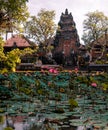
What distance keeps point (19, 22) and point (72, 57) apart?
29762 mm

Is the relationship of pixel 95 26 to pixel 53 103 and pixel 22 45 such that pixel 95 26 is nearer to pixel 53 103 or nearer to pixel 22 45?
pixel 22 45

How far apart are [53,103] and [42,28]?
43.9 m

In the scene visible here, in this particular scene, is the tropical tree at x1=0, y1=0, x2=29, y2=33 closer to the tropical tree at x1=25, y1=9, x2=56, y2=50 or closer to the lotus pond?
the lotus pond

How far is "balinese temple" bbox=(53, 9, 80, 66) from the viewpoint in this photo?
57656 millimetres

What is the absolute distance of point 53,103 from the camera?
1330 centimetres

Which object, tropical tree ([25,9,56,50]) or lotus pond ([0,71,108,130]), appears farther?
tropical tree ([25,9,56,50])

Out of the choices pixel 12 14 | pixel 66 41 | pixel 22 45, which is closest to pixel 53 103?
pixel 12 14

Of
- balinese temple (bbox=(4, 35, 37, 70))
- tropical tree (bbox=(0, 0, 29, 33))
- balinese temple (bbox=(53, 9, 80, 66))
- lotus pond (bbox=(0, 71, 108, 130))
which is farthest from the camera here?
balinese temple (bbox=(53, 9, 80, 66))

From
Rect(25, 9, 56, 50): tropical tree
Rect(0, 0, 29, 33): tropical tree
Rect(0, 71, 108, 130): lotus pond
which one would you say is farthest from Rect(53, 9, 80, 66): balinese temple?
Rect(0, 71, 108, 130): lotus pond

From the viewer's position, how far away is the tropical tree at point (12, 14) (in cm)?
2680

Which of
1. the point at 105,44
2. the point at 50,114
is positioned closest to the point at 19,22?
the point at 50,114

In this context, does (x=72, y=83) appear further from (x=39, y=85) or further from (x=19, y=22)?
Answer: (x=19, y=22)

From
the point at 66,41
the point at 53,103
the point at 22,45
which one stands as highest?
the point at 66,41

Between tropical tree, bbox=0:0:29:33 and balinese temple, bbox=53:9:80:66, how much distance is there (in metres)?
28.6
